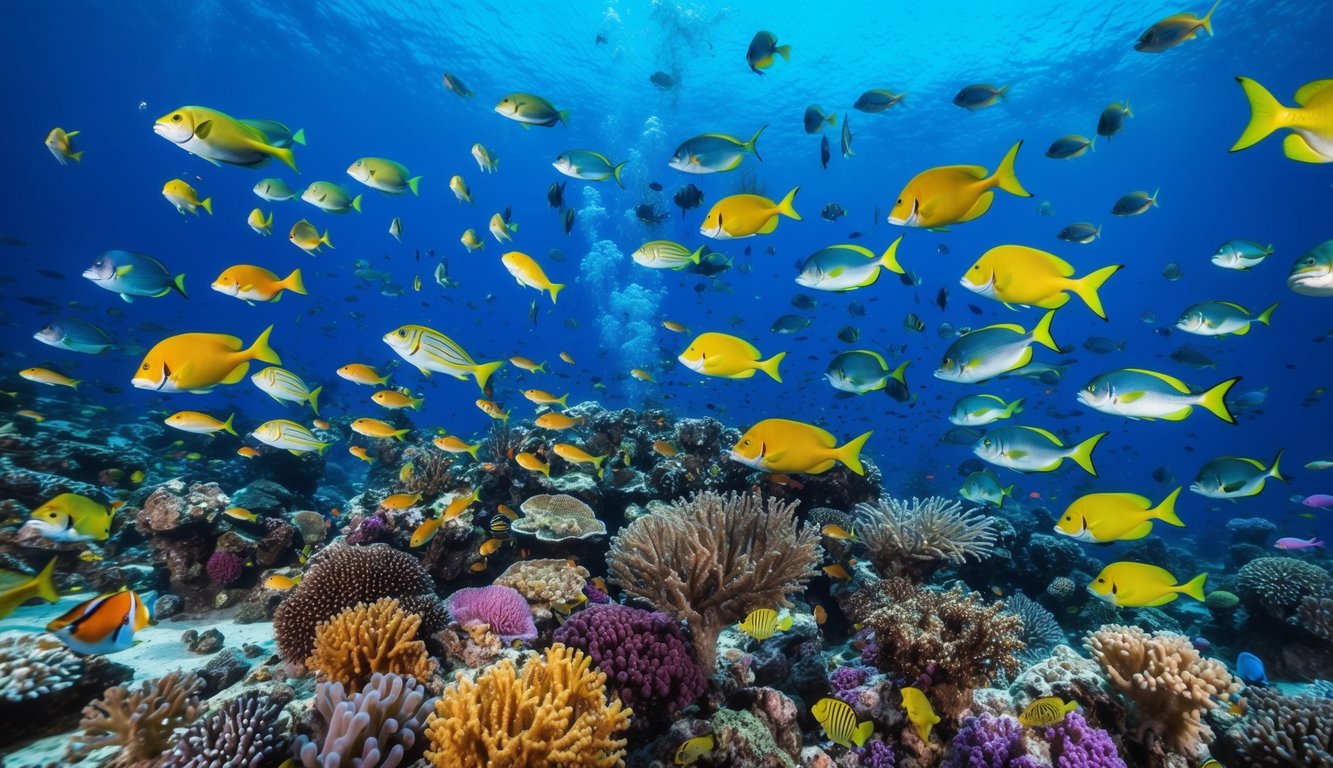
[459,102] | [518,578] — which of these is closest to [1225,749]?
[518,578]

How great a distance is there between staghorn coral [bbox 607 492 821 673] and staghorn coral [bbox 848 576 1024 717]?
745 mm

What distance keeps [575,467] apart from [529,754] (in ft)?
19.5

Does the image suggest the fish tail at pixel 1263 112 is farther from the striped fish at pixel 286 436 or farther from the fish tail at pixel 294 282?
the striped fish at pixel 286 436

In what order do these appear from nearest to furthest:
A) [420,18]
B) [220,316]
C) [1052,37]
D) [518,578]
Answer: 1. [518,578]
2. [1052,37]
3. [420,18]
4. [220,316]

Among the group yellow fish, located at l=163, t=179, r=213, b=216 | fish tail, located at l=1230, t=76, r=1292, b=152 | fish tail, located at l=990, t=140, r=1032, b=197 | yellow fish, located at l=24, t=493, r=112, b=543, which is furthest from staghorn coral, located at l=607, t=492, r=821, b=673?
yellow fish, located at l=163, t=179, r=213, b=216

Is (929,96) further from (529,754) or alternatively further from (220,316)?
(220,316)

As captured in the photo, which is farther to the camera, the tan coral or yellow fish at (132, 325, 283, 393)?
the tan coral

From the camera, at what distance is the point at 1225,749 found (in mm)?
3539

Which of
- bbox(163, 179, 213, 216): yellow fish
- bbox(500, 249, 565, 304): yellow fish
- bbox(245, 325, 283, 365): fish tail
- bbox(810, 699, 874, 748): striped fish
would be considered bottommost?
bbox(810, 699, 874, 748): striped fish

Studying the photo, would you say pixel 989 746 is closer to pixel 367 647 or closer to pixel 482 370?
pixel 367 647

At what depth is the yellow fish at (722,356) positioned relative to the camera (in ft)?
12.4

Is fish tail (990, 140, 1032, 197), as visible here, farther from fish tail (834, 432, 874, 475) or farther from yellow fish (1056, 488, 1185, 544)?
yellow fish (1056, 488, 1185, 544)

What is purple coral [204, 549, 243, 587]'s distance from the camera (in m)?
6.81

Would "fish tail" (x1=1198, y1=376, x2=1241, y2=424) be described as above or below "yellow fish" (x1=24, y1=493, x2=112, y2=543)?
above
